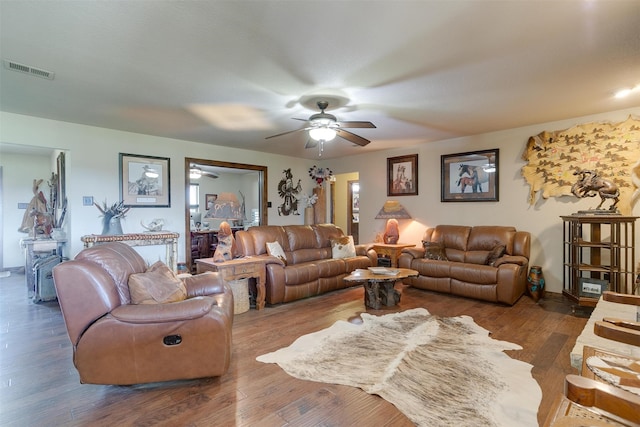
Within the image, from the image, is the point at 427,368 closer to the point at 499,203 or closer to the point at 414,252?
the point at 414,252

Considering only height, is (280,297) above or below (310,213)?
below

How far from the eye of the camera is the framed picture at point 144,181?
4844mm

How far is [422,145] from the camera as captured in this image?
5.88 metres

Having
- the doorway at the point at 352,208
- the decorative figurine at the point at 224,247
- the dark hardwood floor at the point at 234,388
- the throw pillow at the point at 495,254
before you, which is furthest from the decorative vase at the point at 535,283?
the doorway at the point at 352,208

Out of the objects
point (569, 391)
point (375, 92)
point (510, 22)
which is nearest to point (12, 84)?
point (375, 92)

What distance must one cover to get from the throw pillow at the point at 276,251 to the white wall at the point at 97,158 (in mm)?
1798

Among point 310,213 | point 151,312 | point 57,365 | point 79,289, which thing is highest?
point 310,213

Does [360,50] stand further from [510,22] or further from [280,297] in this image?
[280,297]

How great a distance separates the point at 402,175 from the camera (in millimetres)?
6203

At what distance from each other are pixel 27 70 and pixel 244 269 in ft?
9.02

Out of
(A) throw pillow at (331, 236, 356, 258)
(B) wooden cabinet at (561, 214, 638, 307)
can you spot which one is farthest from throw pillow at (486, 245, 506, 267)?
(A) throw pillow at (331, 236, 356, 258)

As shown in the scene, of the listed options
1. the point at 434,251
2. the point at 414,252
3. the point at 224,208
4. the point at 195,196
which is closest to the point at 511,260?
the point at 434,251

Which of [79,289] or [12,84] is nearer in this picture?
[79,289]

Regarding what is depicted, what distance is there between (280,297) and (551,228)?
155 inches
